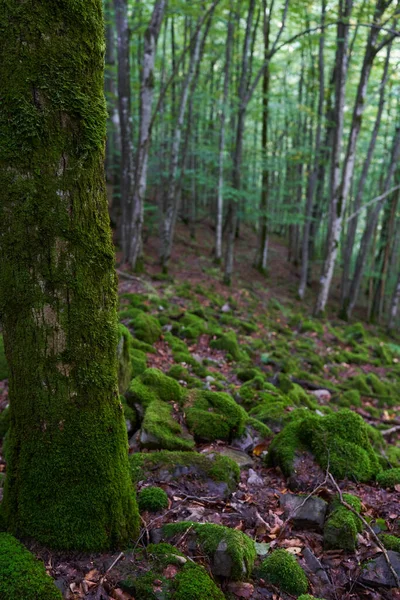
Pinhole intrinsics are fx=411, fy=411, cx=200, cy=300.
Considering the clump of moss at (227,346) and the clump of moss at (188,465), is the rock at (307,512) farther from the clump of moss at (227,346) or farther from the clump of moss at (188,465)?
the clump of moss at (227,346)

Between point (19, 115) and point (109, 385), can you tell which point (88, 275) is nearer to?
point (109, 385)

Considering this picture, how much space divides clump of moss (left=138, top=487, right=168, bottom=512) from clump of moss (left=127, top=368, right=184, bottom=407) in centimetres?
153

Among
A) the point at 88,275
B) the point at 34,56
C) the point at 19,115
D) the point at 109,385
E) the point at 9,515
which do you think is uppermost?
the point at 34,56

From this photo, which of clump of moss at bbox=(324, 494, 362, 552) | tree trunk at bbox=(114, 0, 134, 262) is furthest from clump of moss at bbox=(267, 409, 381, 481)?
tree trunk at bbox=(114, 0, 134, 262)

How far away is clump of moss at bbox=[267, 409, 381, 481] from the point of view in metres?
3.81

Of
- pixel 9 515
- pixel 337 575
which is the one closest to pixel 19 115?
pixel 9 515

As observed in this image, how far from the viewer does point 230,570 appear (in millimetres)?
2441

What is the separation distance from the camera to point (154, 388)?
16.0ft

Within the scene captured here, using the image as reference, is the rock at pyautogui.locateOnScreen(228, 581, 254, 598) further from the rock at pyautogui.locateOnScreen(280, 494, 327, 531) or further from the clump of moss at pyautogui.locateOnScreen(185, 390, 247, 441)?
the clump of moss at pyautogui.locateOnScreen(185, 390, 247, 441)

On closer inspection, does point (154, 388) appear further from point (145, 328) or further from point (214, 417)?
point (145, 328)

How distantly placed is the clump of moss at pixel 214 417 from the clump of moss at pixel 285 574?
1.74 meters

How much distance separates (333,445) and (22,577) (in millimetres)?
2871

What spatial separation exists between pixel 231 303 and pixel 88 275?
1023 cm

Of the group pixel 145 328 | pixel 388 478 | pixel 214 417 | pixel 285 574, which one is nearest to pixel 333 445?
pixel 388 478
